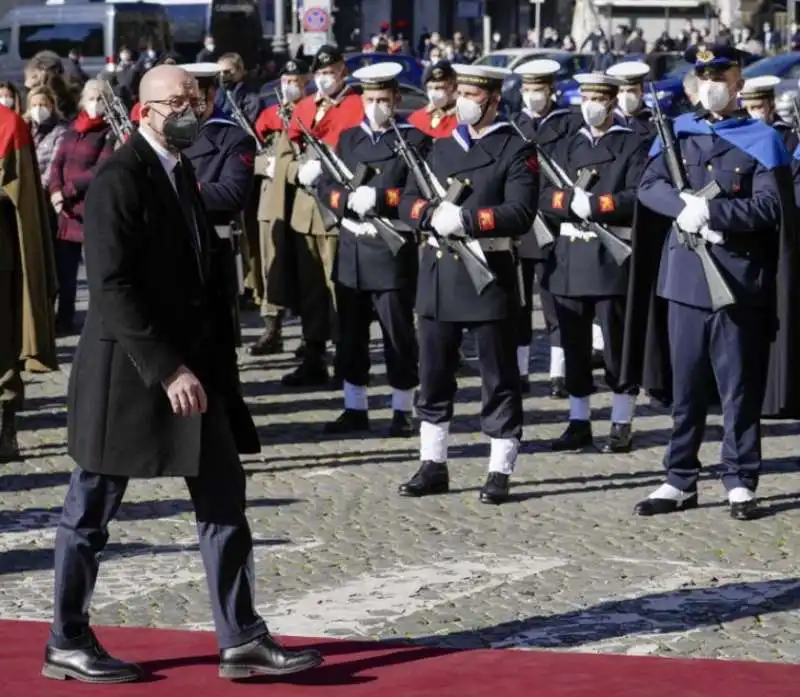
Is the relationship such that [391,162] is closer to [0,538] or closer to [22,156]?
[22,156]

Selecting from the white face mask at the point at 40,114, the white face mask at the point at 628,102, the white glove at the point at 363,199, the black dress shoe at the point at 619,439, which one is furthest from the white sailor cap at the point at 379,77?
the white face mask at the point at 40,114

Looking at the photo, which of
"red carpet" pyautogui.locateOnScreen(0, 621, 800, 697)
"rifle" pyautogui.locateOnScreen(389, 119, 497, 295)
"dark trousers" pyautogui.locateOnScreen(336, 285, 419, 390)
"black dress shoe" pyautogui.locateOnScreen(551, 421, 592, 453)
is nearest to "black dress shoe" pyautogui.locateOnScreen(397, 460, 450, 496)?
"rifle" pyautogui.locateOnScreen(389, 119, 497, 295)

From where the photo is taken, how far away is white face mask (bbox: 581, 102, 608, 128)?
37.3 feet

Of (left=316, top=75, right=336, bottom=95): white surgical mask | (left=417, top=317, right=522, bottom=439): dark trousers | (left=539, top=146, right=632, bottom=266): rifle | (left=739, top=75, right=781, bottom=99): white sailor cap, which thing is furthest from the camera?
(left=316, top=75, right=336, bottom=95): white surgical mask

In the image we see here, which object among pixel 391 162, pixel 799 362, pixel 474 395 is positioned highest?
pixel 391 162

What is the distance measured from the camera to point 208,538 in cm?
674

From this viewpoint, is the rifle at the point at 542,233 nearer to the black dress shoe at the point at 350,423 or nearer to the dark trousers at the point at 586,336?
the dark trousers at the point at 586,336

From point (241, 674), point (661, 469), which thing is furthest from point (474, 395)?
point (241, 674)

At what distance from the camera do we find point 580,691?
22.1 ft

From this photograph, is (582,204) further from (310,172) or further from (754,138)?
(754,138)

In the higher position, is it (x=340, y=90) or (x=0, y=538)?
(x=340, y=90)

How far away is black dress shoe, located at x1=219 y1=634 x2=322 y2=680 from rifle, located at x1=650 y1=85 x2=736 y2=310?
10.3 feet

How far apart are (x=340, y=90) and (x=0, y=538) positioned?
14.8 ft

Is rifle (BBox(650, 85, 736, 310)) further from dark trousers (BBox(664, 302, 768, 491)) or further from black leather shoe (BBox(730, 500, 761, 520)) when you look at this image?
black leather shoe (BBox(730, 500, 761, 520))
